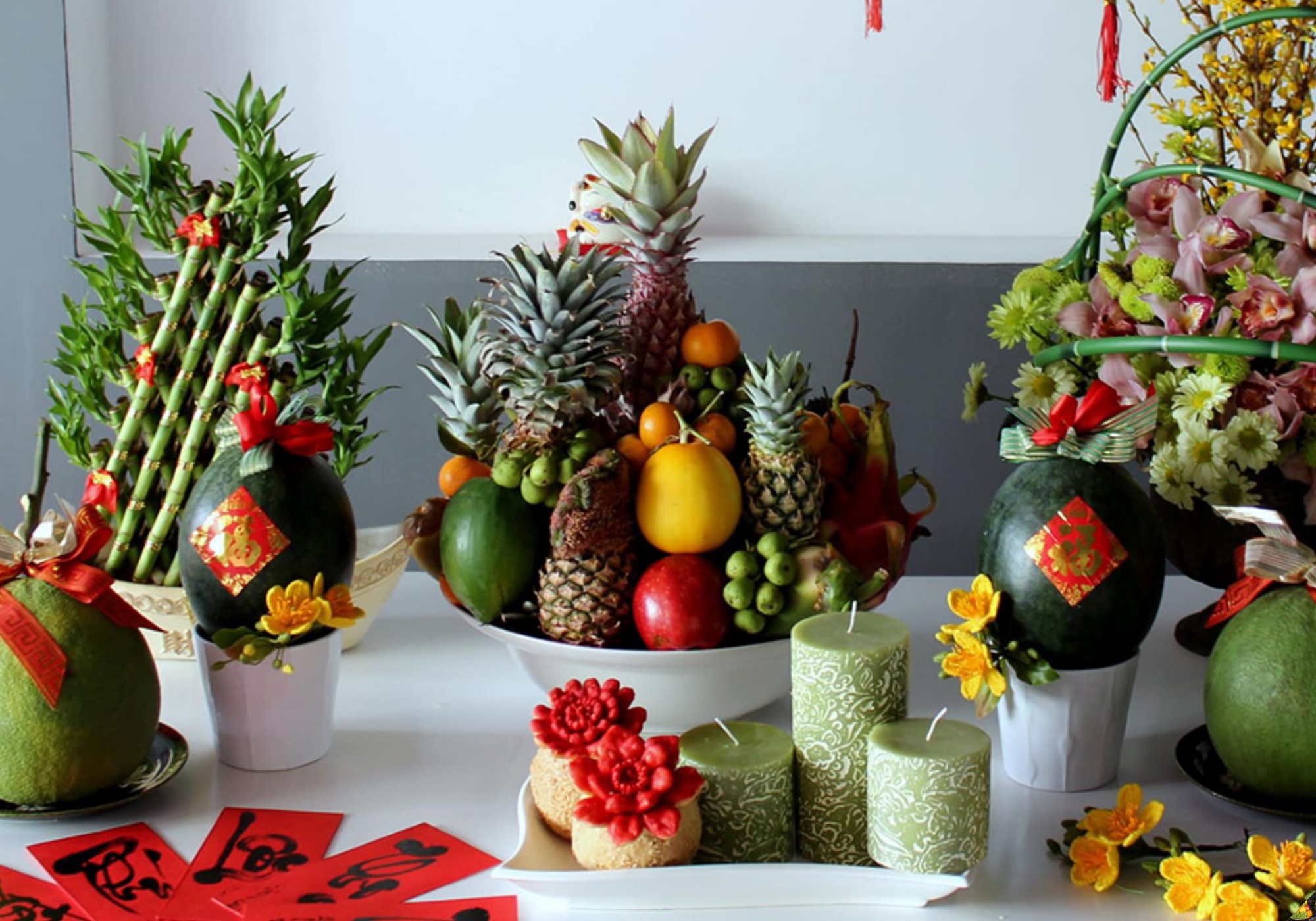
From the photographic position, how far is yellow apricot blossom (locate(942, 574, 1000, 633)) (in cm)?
99

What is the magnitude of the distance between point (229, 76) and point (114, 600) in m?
1.89

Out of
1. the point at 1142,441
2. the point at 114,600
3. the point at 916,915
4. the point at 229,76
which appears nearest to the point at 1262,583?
the point at 1142,441

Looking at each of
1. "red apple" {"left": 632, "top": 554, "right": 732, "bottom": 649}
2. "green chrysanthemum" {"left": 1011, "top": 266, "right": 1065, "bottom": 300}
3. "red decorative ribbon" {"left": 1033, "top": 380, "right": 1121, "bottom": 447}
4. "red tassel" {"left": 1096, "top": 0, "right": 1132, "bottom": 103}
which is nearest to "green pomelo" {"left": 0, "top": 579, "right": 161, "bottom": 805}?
"red apple" {"left": 632, "top": 554, "right": 732, "bottom": 649}

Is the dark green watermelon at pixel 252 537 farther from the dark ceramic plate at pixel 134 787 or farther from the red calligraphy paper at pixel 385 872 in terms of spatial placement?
the red calligraphy paper at pixel 385 872

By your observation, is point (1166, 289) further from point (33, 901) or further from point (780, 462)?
point (33, 901)

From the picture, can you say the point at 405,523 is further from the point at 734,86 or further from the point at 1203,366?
the point at 734,86

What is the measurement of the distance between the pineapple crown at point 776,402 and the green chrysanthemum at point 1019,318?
0.21 metres

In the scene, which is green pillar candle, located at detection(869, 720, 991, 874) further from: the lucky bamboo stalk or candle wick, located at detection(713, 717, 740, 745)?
the lucky bamboo stalk

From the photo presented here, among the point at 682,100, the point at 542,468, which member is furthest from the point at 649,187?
the point at 682,100

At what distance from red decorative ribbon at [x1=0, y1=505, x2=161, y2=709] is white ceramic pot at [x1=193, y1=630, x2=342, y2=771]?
0.08 meters

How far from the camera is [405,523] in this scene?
123cm

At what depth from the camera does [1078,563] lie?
97cm

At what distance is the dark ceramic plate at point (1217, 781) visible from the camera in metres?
0.95

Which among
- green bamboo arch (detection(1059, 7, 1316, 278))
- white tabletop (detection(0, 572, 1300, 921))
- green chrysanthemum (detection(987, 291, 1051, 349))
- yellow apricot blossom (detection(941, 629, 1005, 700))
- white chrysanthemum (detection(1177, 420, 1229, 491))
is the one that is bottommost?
white tabletop (detection(0, 572, 1300, 921))
